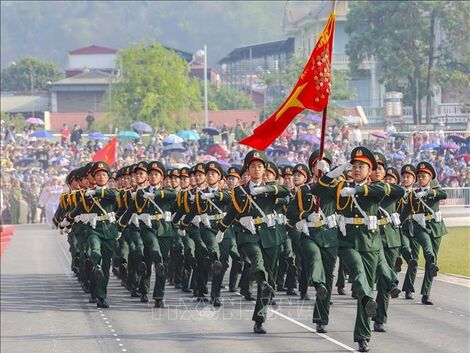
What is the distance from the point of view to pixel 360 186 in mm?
17078

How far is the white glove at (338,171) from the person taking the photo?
16.7m

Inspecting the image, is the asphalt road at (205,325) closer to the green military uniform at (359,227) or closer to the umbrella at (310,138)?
the green military uniform at (359,227)

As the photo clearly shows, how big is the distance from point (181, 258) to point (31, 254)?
44.9ft

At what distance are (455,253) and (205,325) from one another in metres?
12.7

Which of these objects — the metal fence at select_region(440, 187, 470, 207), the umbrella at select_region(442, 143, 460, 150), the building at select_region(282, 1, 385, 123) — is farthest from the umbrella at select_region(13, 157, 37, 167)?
the metal fence at select_region(440, 187, 470, 207)

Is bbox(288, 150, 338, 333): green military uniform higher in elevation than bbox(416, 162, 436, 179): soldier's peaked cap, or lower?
lower

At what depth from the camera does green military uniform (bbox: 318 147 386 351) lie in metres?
17.1

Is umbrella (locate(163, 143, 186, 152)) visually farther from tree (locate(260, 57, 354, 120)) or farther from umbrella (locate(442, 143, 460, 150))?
umbrella (locate(442, 143, 460, 150))

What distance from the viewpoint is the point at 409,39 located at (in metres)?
62.0

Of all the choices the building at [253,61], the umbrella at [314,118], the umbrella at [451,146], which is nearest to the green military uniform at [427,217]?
the umbrella at [451,146]

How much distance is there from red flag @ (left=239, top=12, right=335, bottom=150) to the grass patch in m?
8.25

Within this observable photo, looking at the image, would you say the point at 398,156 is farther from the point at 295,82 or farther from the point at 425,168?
the point at 295,82

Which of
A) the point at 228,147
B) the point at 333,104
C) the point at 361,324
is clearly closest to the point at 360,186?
the point at 361,324

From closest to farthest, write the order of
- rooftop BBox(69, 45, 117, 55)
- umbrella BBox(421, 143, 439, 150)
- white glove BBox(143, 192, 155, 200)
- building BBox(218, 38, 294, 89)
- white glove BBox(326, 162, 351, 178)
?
white glove BBox(326, 162, 351, 178) → white glove BBox(143, 192, 155, 200) → umbrella BBox(421, 143, 439, 150) → building BBox(218, 38, 294, 89) → rooftop BBox(69, 45, 117, 55)
